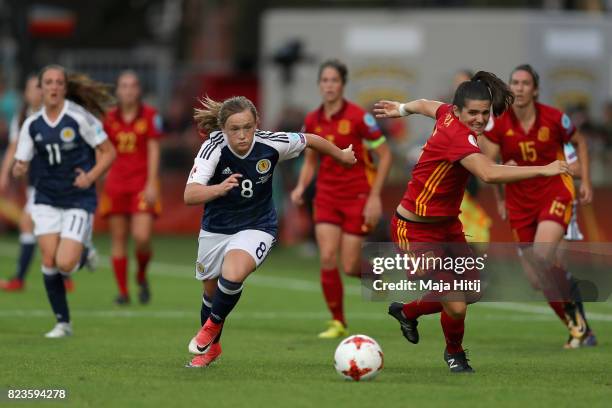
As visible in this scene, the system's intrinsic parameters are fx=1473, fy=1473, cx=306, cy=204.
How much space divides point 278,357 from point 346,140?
2669 millimetres

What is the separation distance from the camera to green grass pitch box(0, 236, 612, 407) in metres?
9.25

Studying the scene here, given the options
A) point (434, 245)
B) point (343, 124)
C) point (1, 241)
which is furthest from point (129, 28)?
point (434, 245)

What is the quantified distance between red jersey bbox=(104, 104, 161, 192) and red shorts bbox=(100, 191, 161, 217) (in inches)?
2.7

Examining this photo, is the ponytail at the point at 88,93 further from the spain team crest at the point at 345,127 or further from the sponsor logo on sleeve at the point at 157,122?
the sponsor logo on sleeve at the point at 157,122

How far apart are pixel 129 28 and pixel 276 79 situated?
12.6m

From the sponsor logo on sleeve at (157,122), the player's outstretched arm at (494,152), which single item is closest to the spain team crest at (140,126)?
the sponsor logo on sleeve at (157,122)

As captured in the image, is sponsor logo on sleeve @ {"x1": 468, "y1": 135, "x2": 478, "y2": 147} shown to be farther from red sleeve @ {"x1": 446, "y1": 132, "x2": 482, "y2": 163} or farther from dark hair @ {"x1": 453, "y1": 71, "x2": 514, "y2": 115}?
dark hair @ {"x1": 453, "y1": 71, "x2": 514, "y2": 115}

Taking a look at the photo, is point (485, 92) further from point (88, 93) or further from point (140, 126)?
point (140, 126)

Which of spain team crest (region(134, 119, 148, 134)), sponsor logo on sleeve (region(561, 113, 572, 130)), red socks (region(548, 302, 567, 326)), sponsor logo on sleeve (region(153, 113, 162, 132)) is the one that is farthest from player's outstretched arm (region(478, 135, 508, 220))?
spain team crest (region(134, 119, 148, 134))

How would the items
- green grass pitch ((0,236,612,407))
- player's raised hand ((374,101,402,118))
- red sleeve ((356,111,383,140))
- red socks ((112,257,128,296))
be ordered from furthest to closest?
1. red socks ((112,257,128,296))
2. red sleeve ((356,111,383,140))
3. player's raised hand ((374,101,402,118))
4. green grass pitch ((0,236,612,407))

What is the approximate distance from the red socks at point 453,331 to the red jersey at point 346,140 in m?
3.20

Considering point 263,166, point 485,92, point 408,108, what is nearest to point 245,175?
point 263,166

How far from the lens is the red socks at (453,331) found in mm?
10359

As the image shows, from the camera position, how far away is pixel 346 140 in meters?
13.4
